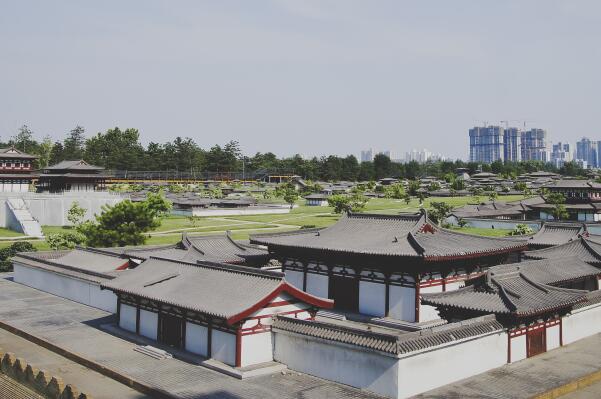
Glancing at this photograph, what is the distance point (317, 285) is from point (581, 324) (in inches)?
540

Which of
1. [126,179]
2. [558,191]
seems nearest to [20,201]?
[558,191]

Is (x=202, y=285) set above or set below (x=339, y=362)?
above

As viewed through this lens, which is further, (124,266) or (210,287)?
(124,266)

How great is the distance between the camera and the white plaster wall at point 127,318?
29.9m

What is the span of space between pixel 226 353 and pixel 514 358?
12276 millimetres

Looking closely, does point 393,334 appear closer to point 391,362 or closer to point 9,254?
point 391,362

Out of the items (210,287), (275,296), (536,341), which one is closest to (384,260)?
(275,296)

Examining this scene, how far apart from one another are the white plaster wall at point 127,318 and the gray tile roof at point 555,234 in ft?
101

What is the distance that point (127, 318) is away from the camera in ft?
99.4

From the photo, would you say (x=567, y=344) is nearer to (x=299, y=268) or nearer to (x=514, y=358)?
(x=514, y=358)

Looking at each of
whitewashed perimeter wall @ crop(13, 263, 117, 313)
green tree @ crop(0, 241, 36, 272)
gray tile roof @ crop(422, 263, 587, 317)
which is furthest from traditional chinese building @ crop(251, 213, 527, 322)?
green tree @ crop(0, 241, 36, 272)

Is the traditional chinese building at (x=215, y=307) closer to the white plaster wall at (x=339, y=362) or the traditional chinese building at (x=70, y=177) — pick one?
the white plaster wall at (x=339, y=362)

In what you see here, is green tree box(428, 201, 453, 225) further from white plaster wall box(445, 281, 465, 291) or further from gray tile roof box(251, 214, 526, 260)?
A: white plaster wall box(445, 281, 465, 291)

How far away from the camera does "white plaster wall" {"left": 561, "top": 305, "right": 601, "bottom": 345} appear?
2825 cm
